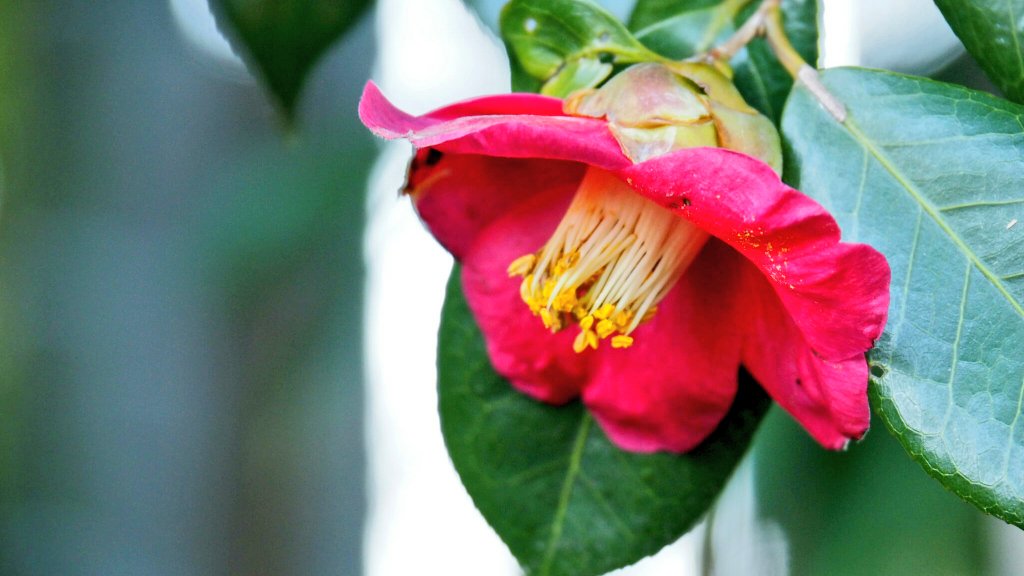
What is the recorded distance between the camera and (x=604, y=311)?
611 millimetres

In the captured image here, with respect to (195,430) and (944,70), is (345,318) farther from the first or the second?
(944,70)

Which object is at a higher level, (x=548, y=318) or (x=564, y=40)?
(x=564, y=40)

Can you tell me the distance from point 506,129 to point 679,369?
0.83 feet

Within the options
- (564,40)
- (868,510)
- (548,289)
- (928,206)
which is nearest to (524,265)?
(548,289)

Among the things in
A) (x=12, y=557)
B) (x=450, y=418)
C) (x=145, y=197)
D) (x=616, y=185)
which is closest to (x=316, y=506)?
(x=12, y=557)

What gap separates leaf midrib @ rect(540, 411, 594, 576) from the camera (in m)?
0.71

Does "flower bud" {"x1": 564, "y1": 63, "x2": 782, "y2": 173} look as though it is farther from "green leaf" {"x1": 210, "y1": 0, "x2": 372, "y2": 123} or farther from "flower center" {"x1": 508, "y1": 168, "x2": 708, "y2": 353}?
"green leaf" {"x1": 210, "y1": 0, "x2": 372, "y2": 123}

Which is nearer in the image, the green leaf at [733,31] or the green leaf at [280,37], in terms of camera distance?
the green leaf at [733,31]

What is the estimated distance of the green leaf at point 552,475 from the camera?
0.69 meters

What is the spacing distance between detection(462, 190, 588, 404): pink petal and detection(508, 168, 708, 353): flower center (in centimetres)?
4

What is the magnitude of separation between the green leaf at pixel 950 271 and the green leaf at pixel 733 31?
0.12 m

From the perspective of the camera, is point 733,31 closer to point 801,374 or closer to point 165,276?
point 801,374

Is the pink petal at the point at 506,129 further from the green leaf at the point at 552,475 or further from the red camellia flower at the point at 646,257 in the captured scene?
the green leaf at the point at 552,475

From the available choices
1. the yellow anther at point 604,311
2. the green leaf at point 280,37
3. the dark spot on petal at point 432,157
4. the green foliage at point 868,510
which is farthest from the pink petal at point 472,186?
the green foliage at point 868,510
